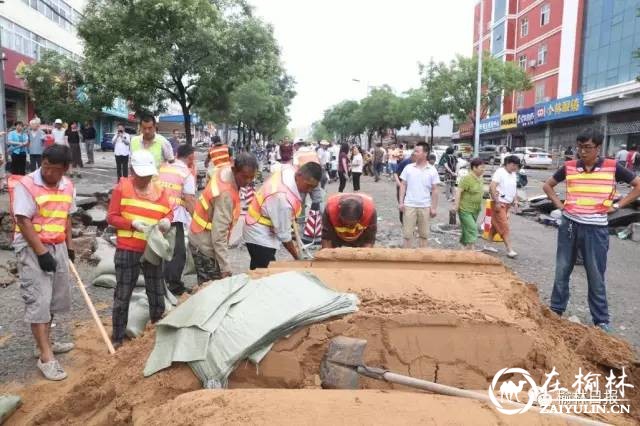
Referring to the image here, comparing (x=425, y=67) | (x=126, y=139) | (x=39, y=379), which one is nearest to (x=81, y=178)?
(x=126, y=139)

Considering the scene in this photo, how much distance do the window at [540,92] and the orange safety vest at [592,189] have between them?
1496 inches

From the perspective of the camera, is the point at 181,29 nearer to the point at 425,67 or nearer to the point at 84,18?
the point at 84,18

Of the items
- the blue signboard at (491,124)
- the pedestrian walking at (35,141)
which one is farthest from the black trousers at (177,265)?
the blue signboard at (491,124)

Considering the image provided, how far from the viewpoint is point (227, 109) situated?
17.3m

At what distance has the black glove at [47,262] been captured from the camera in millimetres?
3627

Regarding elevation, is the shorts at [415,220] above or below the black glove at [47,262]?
below

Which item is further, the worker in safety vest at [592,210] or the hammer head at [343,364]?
the worker in safety vest at [592,210]

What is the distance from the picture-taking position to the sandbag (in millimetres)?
3046

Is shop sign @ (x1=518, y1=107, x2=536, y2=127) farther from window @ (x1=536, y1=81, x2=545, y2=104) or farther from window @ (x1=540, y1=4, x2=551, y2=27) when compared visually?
window @ (x1=540, y1=4, x2=551, y2=27)

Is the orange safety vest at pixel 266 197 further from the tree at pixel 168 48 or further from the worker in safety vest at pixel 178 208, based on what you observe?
the tree at pixel 168 48

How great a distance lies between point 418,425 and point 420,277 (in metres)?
1.34

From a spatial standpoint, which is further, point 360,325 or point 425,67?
point 425,67

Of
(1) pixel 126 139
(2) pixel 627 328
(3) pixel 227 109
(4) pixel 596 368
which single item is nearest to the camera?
(4) pixel 596 368
